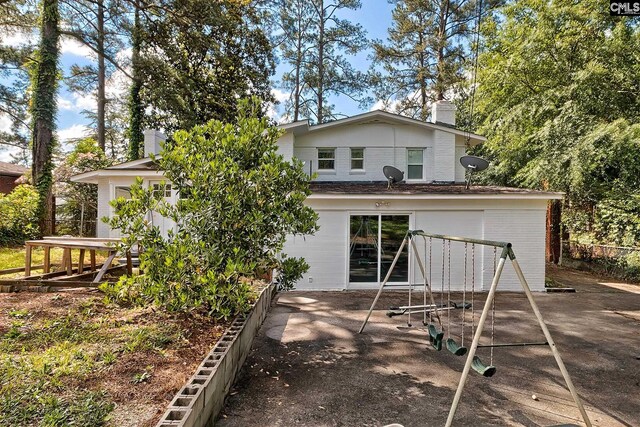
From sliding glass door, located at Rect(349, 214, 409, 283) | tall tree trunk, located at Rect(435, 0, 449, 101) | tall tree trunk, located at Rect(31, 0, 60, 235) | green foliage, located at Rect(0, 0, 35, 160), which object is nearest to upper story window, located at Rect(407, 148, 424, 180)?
sliding glass door, located at Rect(349, 214, 409, 283)

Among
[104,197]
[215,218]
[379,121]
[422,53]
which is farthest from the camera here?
[422,53]

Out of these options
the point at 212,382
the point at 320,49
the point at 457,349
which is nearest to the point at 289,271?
the point at 212,382

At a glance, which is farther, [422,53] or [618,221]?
[422,53]

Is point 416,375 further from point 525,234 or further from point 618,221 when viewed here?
point 618,221

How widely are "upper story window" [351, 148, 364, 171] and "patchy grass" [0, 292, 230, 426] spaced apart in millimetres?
8964

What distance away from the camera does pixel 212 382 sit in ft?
11.0

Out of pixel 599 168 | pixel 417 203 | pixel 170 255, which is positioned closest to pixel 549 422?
pixel 170 255

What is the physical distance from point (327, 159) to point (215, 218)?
845 cm

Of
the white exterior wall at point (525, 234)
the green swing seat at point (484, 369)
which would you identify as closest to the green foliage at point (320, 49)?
the white exterior wall at point (525, 234)

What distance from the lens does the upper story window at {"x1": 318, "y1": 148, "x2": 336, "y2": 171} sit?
13.1 metres

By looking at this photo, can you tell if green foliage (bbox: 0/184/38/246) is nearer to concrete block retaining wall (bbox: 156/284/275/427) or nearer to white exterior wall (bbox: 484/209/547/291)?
concrete block retaining wall (bbox: 156/284/275/427)

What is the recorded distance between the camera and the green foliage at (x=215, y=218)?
15.4 ft

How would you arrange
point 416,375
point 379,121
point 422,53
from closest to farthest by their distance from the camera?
1. point 416,375
2. point 379,121
3. point 422,53

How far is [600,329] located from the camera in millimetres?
6723
